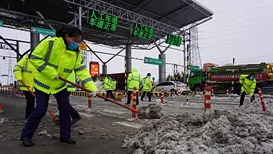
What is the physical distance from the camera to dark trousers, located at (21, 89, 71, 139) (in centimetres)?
309

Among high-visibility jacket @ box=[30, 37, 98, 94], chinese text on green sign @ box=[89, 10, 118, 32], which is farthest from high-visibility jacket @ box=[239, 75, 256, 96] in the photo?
chinese text on green sign @ box=[89, 10, 118, 32]

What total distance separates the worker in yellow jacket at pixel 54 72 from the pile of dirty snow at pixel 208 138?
3.56 feet

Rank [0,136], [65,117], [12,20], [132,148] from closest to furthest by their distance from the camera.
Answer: [132,148] < [65,117] < [0,136] < [12,20]

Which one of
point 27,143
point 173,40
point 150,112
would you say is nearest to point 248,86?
A: point 150,112

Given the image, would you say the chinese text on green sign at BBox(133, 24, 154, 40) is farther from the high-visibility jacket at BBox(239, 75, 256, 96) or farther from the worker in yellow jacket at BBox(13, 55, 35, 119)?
the worker in yellow jacket at BBox(13, 55, 35, 119)

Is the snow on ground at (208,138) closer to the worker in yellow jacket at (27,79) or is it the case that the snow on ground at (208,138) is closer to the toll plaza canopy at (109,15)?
the worker in yellow jacket at (27,79)

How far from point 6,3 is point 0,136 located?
65.1ft

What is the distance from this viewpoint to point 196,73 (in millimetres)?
23875

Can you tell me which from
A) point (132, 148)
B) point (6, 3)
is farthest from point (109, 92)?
point (6, 3)

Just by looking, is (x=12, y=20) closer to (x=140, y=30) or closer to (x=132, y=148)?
(x=140, y=30)

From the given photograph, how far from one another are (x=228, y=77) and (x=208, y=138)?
67.8 feet

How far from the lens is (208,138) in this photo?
2.56 meters

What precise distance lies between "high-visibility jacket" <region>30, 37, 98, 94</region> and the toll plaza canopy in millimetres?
13978

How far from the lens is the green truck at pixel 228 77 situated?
1905 centimetres
